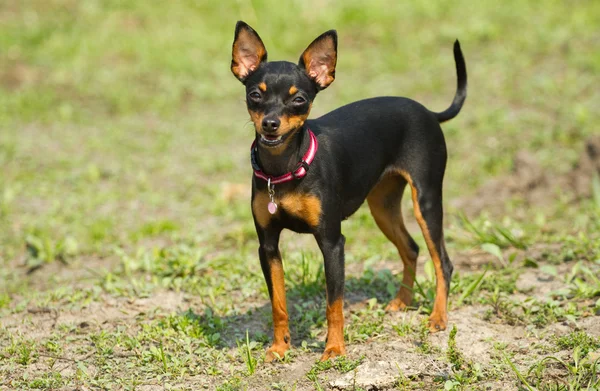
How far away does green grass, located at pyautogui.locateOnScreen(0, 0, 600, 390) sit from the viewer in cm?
476

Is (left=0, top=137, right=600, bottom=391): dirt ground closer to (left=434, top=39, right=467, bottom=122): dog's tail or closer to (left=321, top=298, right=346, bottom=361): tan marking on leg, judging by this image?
(left=321, top=298, right=346, bottom=361): tan marking on leg

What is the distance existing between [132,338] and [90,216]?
10.2 ft

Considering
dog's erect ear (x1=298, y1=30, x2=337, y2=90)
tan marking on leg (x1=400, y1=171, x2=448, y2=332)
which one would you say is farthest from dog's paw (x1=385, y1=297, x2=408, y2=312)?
dog's erect ear (x1=298, y1=30, x2=337, y2=90)

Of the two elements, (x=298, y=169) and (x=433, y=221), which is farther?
(x=433, y=221)

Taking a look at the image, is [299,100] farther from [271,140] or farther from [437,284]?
[437,284]

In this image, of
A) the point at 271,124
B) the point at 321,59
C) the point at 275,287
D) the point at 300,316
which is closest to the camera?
the point at 271,124

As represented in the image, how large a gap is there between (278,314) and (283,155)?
3.32 ft

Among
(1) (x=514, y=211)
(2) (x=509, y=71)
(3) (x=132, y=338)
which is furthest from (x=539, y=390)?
(2) (x=509, y=71)

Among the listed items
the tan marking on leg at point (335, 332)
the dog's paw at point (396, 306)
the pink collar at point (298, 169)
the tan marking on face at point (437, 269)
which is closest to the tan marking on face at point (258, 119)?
the pink collar at point (298, 169)

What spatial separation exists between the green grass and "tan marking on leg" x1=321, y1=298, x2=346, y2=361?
0.33 ft

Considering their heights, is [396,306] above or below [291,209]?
below

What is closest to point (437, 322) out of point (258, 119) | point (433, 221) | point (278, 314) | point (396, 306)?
point (396, 306)

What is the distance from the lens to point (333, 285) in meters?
4.46

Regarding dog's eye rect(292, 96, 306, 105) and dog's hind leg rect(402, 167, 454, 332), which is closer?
dog's eye rect(292, 96, 306, 105)
